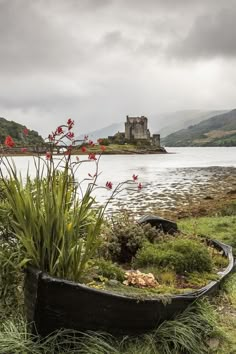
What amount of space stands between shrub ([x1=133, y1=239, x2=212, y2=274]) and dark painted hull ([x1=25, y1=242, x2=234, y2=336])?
198 centimetres

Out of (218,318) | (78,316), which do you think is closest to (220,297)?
(218,318)

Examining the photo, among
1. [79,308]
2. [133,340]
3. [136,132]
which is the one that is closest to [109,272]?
[133,340]

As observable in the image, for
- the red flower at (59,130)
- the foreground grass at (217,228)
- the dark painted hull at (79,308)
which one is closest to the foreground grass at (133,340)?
the dark painted hull at (79,308)

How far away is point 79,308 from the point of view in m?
5.11

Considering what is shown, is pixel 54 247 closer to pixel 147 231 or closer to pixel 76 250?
pixel 76 250

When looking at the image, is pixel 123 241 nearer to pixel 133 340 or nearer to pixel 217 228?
pixel 133 340

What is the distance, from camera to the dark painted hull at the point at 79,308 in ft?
16.2

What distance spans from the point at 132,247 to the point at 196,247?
1346 millimetres

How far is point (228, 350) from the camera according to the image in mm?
5914

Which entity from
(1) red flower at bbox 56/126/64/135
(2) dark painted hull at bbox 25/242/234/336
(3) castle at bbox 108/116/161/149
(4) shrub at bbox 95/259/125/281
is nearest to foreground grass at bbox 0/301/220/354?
(2) dark painted hull at bbox 25/242/234/336

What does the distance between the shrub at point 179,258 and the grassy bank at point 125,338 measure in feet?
3.17

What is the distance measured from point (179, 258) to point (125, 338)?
2571 millimetres

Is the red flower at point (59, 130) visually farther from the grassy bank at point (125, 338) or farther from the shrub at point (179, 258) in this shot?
the shrub at point (179, 258)

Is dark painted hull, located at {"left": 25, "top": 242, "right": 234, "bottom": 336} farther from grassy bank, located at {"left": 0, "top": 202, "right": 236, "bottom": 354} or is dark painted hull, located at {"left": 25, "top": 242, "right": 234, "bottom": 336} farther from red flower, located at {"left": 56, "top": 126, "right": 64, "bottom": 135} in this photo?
red flower, located at {"left": 56, "top": 126, "right": 64, "bottom": 135}
